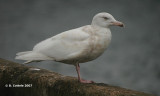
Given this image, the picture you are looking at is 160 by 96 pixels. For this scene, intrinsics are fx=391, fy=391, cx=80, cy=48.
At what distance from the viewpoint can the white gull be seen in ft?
22.1

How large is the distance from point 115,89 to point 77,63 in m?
0.88

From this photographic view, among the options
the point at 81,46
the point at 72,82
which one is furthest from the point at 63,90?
the point at 81,46

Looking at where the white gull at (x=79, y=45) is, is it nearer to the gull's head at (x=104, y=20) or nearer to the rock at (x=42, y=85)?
the gull's head at (x=104, y=20)

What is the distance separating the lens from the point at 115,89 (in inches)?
257

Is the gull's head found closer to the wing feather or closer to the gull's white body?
the gull's white body

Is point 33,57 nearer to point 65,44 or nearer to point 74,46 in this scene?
point 65,44

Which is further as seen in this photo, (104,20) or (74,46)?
(104,20)

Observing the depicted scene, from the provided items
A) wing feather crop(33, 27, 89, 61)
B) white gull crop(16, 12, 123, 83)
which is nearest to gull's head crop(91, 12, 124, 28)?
white gull crop(16, 12, 123, 83)

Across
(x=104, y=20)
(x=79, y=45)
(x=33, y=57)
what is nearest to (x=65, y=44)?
(x=79, y=45)

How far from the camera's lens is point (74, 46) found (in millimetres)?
6883

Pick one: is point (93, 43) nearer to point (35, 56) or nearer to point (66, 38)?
point (66, 38)

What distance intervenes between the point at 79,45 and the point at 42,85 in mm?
983

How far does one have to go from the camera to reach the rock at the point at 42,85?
6410 millimetres

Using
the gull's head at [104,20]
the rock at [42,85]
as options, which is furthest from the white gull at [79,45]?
the rock at [42,85]
